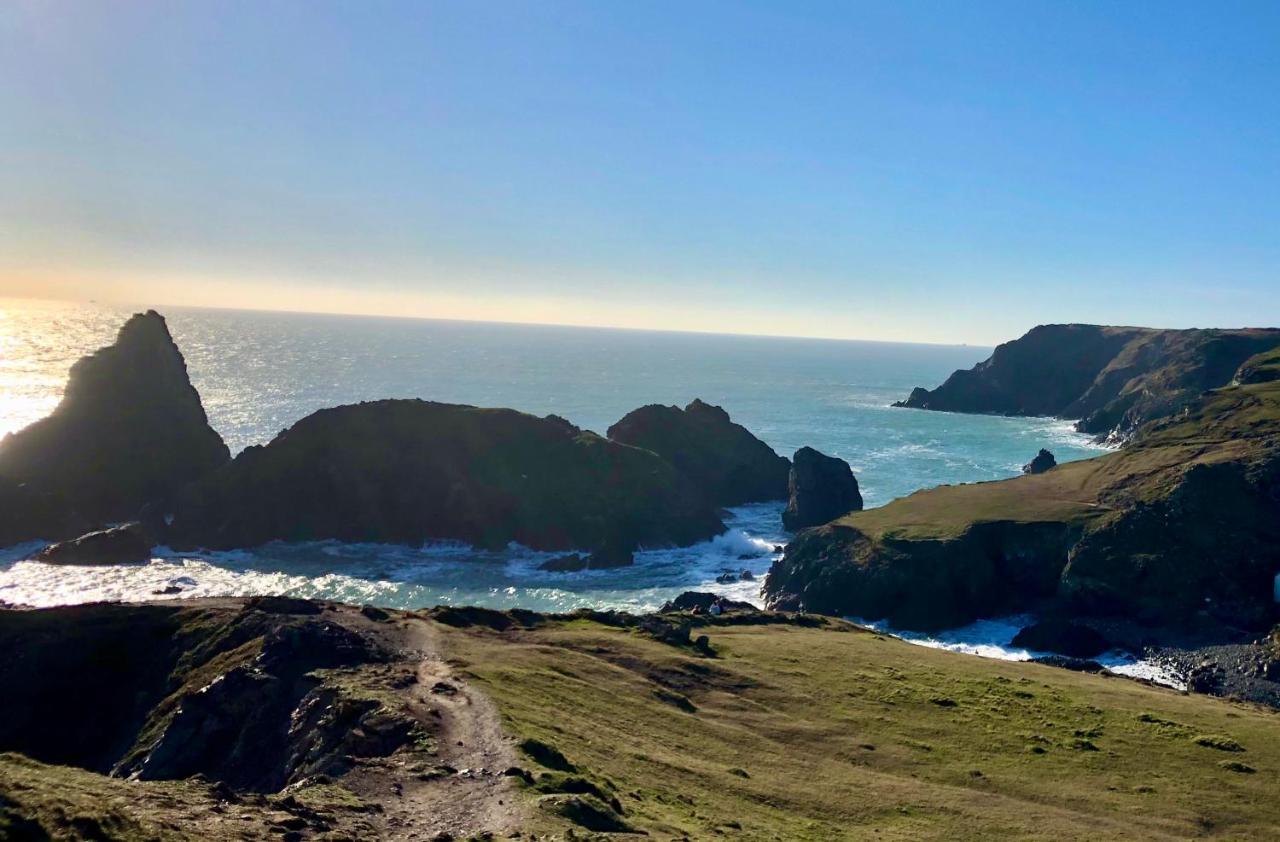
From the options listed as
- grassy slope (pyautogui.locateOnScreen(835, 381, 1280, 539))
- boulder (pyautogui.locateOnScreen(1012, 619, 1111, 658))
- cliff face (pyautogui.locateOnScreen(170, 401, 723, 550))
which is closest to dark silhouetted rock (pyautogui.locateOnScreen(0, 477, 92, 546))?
cliff face (pyautogui.locateOnScreen(170, 401, 723, 550))

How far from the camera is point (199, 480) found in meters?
113

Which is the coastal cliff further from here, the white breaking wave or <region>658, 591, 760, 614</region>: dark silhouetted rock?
<region>658, 591, 760, 614</region>: dark silhouetted rock

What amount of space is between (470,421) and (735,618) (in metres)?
63.3

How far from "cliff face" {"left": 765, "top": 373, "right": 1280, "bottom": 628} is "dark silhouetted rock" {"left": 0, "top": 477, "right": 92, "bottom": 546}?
3426 inches

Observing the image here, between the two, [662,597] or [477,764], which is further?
[662,597]

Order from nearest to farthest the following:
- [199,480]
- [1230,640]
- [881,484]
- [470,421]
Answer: [1230,640] < [199,480] < [470,421] < [881,484]

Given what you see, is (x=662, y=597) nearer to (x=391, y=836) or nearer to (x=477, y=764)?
(x=477, y=764)

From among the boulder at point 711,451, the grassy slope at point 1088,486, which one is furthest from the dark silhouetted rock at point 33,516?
the grassy slope at point 1088,486


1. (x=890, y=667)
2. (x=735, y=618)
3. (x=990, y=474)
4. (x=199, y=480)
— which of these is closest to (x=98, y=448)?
(x=199, y=480)

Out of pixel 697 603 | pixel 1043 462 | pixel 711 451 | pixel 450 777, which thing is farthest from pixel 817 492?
pixel 450 777

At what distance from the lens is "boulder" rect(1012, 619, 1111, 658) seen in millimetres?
73875

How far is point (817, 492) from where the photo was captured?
12031cm

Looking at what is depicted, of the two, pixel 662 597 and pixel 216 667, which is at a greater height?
pixel 216 667

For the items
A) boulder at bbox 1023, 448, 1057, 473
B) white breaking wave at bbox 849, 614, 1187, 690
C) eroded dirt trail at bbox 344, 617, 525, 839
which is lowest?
white breaking wave at bbox 849, 614, 1187, 690
